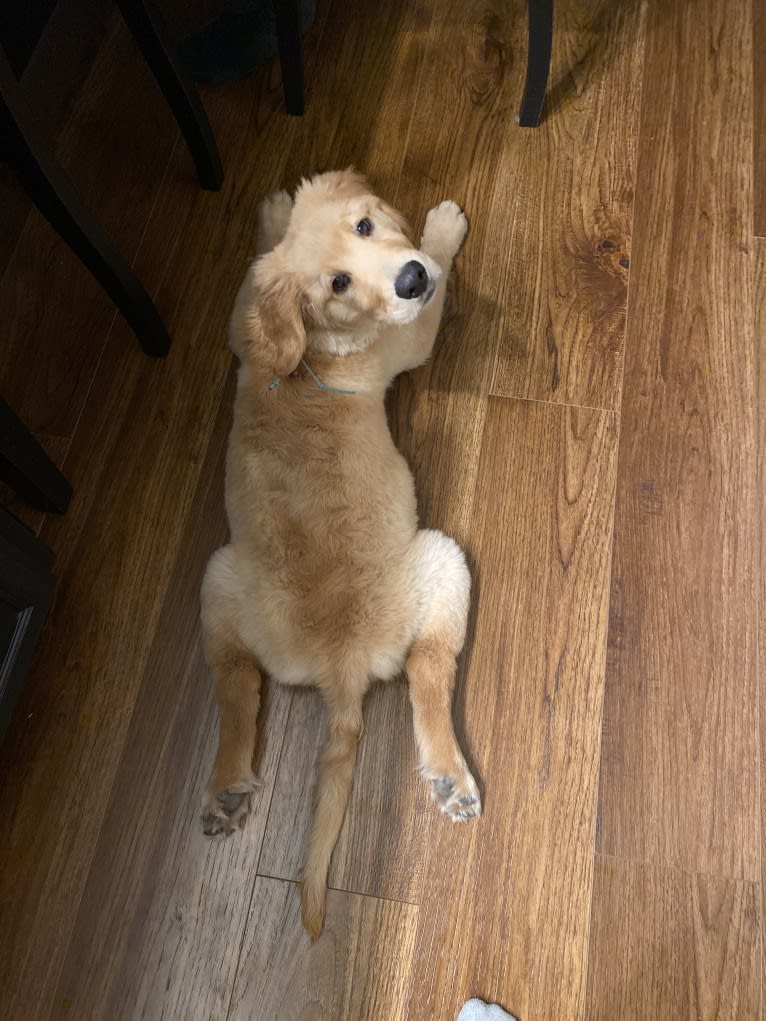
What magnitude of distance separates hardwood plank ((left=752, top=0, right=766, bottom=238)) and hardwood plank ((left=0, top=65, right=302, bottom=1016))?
1.11 meters

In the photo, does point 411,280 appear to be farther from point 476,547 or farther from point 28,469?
point 28,469

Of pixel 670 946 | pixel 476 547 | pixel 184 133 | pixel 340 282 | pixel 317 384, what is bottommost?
pixel 670 946

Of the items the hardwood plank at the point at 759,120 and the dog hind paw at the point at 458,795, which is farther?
the hardwood plank at the point at 759,120

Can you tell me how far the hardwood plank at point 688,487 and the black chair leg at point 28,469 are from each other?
1.15m

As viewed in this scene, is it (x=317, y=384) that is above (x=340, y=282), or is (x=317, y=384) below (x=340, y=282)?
below

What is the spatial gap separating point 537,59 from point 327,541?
3.94ft

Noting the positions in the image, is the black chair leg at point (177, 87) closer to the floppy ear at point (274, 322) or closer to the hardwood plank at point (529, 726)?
the floppy ear at point (274, 322)

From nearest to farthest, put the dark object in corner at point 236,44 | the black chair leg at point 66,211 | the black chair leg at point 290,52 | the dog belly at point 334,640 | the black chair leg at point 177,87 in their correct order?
the black chair leg at point 66,211
the dog belly at point 334,640
the black chair leg at point 177,87
the black chair leg at point 290,52
the dark object in corner at point 236,44

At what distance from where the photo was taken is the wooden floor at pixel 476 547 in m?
1.37

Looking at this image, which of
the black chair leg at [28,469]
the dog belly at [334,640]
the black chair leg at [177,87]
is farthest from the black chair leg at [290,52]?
the dog belly at [334,640]

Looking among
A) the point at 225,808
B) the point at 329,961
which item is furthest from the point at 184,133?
the point at 329,961

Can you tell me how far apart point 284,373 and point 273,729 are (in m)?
0.67

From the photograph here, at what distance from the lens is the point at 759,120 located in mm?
1852

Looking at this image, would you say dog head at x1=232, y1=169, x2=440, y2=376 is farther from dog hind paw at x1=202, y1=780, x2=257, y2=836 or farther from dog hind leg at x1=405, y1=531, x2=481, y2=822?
dog hind paw at x1=202, y1=780, x2=257, y2=836
